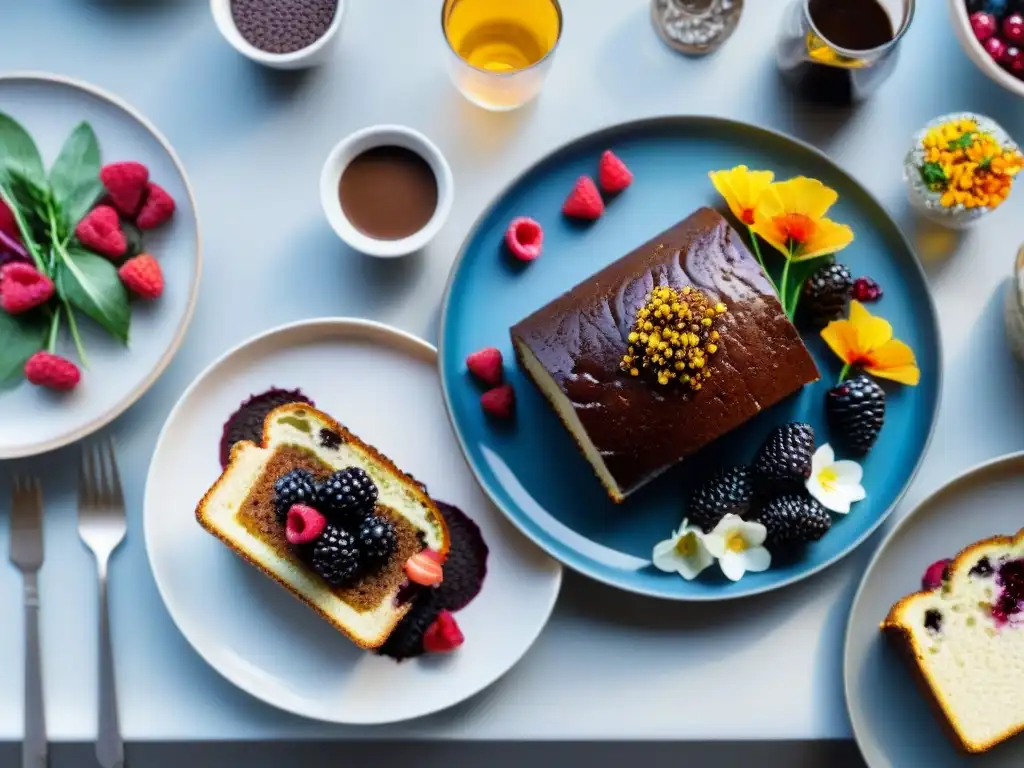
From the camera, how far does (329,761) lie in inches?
71.2

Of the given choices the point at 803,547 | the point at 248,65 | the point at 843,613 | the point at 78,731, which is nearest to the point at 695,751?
the point at 843,613

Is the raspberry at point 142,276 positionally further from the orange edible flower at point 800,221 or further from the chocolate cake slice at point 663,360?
the orange edible flower at point 800,221

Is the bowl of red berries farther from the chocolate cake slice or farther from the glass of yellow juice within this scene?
the glass of yellow juice

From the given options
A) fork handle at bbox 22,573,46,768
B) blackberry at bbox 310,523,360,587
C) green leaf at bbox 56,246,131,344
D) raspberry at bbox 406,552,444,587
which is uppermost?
green leaf at bbox 56,246,131,344

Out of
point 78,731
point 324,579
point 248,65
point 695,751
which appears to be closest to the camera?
point 324,579

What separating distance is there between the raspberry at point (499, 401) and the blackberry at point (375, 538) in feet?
0.89

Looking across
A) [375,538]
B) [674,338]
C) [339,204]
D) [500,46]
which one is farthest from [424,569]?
[500,46]

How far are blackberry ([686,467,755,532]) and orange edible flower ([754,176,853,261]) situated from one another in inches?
15.9

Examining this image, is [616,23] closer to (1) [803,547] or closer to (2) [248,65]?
(2) [248,65]

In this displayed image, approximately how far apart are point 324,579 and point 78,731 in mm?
565

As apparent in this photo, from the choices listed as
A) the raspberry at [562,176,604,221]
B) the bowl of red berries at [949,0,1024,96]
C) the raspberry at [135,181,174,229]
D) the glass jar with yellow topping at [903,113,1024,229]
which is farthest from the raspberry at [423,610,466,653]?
the bowl of red berries at [949,0,1024,96]

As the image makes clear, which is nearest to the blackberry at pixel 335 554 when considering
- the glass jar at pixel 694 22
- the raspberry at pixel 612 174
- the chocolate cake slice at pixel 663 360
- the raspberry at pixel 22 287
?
the chocolate cake slice at pixel 663 360

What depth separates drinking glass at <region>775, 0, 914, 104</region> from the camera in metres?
1.63

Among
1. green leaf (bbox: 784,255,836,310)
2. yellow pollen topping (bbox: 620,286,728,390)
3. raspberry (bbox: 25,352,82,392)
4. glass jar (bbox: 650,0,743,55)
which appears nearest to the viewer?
yellow pollen topping (bbox: 620,286,728,390)
